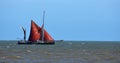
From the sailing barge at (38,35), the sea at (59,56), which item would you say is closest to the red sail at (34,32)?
the sailing barge at (38,35)

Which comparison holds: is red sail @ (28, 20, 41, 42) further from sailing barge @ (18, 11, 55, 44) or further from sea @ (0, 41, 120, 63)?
sea @ (0, 41, 120, 63)

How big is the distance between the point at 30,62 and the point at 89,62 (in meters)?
8.55

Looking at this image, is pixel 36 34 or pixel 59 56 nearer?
pixel 59 56

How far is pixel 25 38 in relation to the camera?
562 ft

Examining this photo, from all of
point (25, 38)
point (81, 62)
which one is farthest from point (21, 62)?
point (25, 38)

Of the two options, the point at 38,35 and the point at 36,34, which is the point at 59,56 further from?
the point at 38,35

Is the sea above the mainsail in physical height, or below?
below

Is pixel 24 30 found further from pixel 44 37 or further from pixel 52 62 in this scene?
pixel 52 62

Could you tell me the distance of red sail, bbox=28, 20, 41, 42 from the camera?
149725 millimetres

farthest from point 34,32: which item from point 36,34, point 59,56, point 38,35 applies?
point 59,56

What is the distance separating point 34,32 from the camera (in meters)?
149

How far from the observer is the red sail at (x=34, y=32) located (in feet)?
491

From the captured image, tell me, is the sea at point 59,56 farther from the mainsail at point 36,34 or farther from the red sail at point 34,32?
the mainsail at point 36,34

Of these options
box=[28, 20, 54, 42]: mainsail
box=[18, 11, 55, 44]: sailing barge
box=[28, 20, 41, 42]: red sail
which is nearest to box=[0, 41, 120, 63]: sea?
box=[28, 20, 41, 42]: red sail
